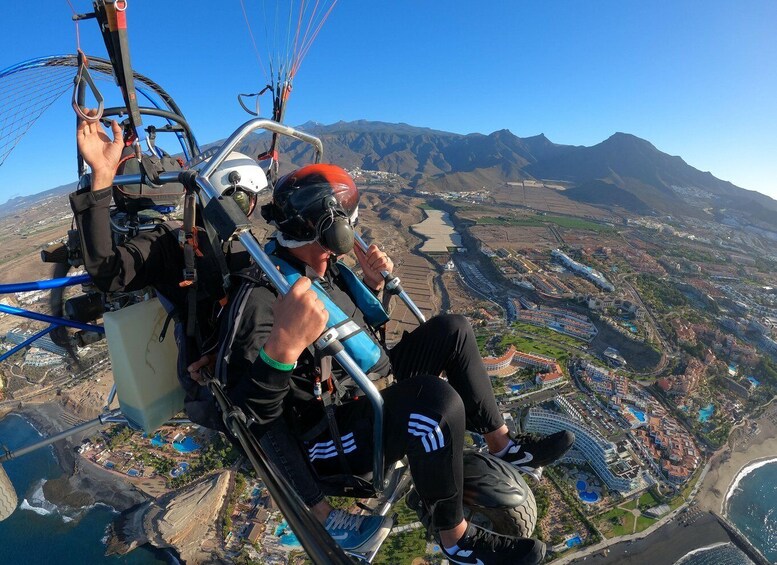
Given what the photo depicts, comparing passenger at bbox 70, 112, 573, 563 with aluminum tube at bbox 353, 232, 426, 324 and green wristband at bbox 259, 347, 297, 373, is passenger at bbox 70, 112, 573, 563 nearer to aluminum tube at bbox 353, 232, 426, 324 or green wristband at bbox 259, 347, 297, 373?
green wristband at bbox 259, 347, 297, 373

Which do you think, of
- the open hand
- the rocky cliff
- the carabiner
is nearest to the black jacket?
the open hand

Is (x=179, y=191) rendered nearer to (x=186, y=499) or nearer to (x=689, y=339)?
(x=186, y=499)

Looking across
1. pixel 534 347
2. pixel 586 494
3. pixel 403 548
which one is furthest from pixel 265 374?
pixel 534 347

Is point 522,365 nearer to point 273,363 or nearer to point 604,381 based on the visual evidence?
point 604,381

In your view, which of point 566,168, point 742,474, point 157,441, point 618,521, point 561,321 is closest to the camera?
point 618,521

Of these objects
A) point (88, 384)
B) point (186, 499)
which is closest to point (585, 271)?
point (186, 499)

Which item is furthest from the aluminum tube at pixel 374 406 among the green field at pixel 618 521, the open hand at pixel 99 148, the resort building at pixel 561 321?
the resort building at pixel 561 321
